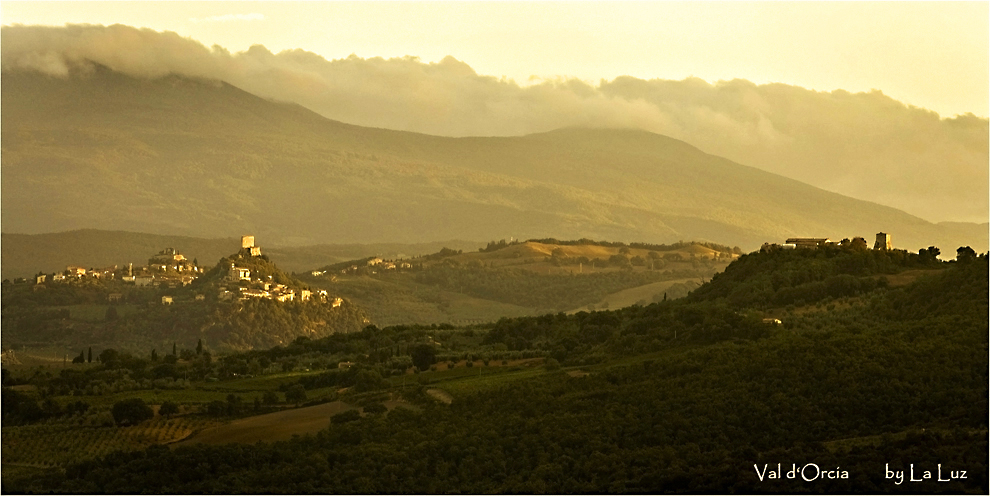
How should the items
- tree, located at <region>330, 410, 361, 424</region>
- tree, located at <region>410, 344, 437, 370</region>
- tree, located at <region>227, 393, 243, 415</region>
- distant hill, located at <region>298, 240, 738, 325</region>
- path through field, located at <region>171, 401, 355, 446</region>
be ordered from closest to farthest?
1. path through field, located at <region>171, 401, 355, 446</region>
2. tree, located at <region>330, 410, 361, 424</region>
3. tree, located at <region>227, 393, 243, 415</region>
4. tree, located at <region>410, 344, 437, 370</region>
5. distant hill, located at <region>298, 240, 738, 325</region>

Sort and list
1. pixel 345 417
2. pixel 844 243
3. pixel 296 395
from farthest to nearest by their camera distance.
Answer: pixel 844 243, pixel 296 395, pixel 345 417

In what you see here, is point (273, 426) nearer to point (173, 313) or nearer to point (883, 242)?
point (883, 242)

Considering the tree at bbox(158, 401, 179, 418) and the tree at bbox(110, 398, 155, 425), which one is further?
the tree at bbox(158, 401, 179, 418)

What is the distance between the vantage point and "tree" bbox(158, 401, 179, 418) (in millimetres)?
51719

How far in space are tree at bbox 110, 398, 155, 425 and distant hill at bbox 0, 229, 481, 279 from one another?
8553 cm

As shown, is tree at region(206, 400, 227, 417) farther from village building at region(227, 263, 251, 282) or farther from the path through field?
village building at region(227, 263, 251, 282)

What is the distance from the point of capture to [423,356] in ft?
204

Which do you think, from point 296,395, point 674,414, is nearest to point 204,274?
point 296,395

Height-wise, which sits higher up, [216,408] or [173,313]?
[173,313]

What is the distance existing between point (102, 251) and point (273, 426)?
330ft

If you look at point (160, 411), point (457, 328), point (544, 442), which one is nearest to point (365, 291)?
point (457, 328)

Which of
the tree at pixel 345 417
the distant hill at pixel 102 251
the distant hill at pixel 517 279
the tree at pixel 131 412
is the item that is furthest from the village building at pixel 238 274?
the tree at pixel 345 417

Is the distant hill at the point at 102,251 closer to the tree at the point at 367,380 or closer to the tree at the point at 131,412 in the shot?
the tree at the point at 367,380

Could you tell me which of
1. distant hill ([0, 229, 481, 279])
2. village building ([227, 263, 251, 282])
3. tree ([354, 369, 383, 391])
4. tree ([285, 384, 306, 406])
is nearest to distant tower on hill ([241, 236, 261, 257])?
village building ([227, 263, 251, 282])
